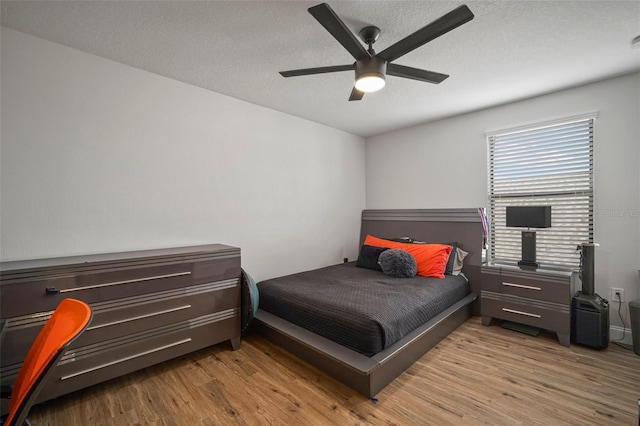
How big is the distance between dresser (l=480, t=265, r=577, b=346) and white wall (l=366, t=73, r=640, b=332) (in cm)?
46

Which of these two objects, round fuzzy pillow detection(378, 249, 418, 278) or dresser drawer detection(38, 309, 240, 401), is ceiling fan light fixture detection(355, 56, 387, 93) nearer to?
round fuzzy pillow detection(378, 249, 418, 278)

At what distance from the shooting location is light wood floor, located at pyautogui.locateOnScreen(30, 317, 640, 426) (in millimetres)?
1712

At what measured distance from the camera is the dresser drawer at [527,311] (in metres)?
2.58

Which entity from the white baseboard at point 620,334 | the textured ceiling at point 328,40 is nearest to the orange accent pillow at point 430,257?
the white baseboard at point 620,334

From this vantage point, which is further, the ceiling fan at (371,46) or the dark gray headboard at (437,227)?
the dark gray headboard at (437,227)

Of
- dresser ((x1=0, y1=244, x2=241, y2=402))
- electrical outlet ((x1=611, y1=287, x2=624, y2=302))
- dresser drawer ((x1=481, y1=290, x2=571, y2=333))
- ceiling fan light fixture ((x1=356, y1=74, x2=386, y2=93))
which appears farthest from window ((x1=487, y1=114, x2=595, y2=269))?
dresser ((x1=0, y1=244, x2=241, y2=402))

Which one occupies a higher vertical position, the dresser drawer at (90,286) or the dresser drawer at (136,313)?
the dresser drawer at (90,286)

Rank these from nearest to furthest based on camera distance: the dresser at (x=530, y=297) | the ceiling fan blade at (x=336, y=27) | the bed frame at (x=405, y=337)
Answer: the ceiling fan blade at (x=336, y=27)
the bed frame at (x=405, y=337)
the dresser at (x=530, y=297)

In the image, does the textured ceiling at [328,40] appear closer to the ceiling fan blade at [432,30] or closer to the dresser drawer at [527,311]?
the ceiling fan blade at [432,30]

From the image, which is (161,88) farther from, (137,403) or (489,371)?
(489,371)

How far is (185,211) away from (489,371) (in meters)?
3.00

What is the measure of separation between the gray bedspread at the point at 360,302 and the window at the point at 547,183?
0.87 metres

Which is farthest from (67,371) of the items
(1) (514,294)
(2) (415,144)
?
(2) (415,144)

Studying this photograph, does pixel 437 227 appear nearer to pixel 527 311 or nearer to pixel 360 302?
pixel 527 311
